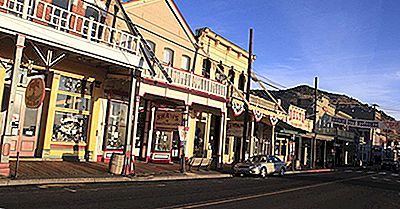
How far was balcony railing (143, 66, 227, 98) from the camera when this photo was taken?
19.5 metres

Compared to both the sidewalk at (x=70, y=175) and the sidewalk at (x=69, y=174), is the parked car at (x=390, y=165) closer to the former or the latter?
the sidewalk at (x=70, y=175)

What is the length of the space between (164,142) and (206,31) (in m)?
7.86

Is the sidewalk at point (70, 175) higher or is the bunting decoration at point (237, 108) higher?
the bunting decoration at point (237, 108)

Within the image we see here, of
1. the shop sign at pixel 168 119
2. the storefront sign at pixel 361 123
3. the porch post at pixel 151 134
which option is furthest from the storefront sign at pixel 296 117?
the shop sign at pixel 168 119

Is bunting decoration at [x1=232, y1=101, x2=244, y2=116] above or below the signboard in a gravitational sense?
below

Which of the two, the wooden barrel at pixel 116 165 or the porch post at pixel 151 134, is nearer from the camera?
the wooden barrel at pixel 116 165

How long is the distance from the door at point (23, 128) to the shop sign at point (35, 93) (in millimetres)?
3742

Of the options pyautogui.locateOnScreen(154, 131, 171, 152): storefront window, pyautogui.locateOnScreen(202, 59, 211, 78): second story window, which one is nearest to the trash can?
pyautogui.locateOnScreen(154, 131, 171, 152): storefront window

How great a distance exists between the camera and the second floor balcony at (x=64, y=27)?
43.5 ft

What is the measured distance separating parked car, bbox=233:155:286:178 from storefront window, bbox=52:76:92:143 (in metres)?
8.81

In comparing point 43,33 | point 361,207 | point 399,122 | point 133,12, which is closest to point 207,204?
point 361,207

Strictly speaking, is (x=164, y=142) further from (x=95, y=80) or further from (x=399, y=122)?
(x=399, y=122)

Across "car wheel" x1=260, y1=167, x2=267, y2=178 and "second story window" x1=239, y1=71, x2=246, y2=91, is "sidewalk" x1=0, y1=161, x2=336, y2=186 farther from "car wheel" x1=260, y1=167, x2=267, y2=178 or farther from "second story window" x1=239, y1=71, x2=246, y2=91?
"second story window" x1=239, y1=71, x2=246, y2=91

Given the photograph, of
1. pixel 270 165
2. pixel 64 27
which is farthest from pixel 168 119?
pixel 64 27
